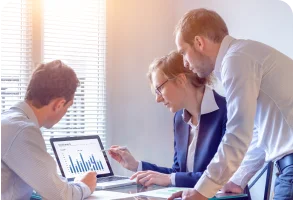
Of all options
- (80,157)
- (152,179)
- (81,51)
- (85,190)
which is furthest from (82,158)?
(81,51)

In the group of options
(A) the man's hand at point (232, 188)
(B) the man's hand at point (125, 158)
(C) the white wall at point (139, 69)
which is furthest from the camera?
(C) the white wall at point (139, 69)

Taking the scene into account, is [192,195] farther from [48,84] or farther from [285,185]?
[48,84]

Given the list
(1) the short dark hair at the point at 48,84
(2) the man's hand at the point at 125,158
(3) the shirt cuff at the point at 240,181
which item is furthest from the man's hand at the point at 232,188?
(1) the short dark hair at the point at 48,84

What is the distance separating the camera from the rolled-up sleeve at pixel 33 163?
5.47 feet

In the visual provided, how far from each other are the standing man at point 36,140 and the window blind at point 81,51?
53.0 inches

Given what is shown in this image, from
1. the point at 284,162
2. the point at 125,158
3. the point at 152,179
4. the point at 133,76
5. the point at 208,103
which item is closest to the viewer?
the point at 284,162

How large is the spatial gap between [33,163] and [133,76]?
1.82 m

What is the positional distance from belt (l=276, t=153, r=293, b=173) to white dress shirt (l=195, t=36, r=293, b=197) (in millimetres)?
16

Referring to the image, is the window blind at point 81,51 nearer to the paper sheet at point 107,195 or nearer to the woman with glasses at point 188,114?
the woman with glasses at point 188,114

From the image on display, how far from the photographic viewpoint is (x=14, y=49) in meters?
3.06

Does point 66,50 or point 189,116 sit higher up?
point 66,50

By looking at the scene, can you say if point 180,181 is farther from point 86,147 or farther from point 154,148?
point 154,148

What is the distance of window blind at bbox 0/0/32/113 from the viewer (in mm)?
3000

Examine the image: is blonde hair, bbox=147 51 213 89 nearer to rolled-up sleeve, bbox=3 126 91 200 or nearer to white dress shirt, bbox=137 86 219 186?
white dress shirt, bbox=137 86 219 186
